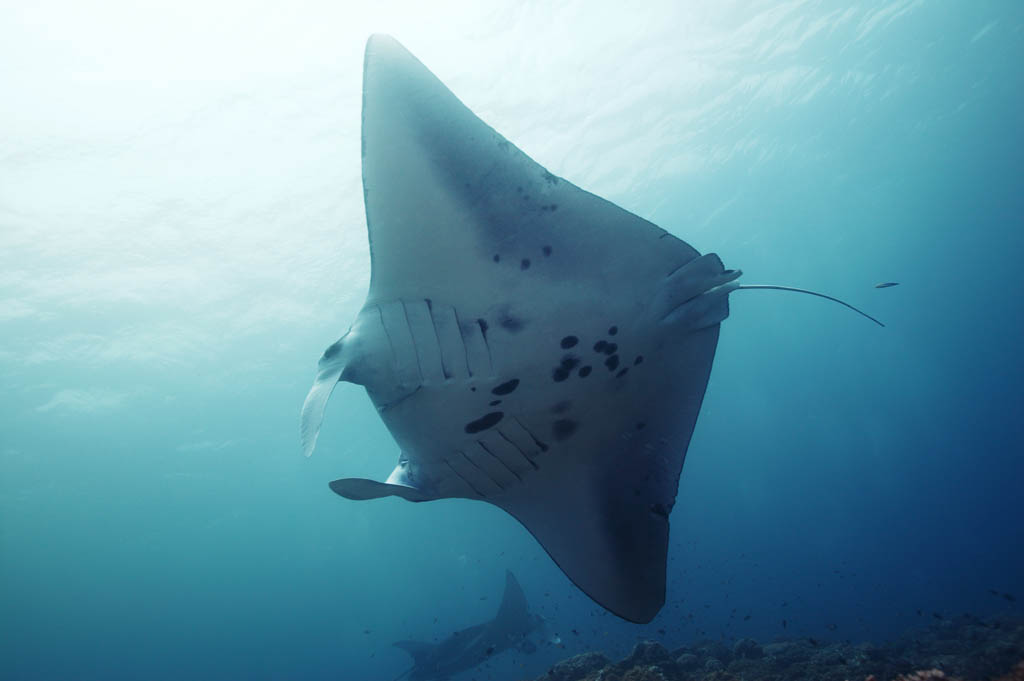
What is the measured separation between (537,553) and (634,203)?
3302 centimetres

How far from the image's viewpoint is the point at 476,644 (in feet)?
41.4

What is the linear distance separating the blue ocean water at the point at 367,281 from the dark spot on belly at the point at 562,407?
7539mm

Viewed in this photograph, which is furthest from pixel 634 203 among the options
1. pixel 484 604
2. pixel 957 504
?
pixel 957 504

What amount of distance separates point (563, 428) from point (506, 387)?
1.53ft

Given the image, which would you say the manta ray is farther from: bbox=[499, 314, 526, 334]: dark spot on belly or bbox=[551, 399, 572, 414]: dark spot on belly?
bbox=[499, 314, 526, 334]: dark spot on belly

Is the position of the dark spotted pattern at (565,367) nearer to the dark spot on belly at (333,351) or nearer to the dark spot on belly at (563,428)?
the dark spot on belly at (563,428)

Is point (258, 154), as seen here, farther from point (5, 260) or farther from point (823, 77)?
point (823, 77)

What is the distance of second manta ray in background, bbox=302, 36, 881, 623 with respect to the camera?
6.84 ft

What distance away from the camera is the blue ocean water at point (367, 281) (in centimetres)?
1059

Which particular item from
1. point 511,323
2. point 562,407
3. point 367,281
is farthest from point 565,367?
point 367,281

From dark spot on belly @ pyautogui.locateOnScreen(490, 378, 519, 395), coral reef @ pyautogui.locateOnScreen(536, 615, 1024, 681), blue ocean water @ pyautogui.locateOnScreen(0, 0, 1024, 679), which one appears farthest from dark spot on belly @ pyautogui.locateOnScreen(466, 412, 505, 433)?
blue ocean water @ pyautogui.locateOnScreen(0, 0, 1024, 679)

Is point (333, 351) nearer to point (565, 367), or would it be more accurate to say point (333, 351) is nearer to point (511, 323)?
point (511, 323)

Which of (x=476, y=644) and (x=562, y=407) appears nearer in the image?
(x=562, y=407)

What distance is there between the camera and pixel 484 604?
5181 cm
